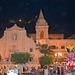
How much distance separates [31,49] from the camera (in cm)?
6209

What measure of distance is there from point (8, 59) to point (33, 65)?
8.50m

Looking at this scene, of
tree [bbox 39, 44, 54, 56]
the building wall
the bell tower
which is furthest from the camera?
the bell tower

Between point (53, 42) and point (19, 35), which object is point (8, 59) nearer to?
point (19, 35)

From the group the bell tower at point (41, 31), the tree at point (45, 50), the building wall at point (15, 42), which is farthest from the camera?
the bell tower at point (41, 31)

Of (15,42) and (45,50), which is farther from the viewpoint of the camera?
(15,42)

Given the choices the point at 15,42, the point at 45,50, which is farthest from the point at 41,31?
the point at 15,42

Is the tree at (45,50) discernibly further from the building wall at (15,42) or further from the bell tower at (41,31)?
the bell tower at (41,31)

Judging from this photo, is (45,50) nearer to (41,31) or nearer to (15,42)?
(41,31)

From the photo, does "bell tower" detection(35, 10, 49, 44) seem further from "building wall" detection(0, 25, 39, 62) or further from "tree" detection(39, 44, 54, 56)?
"tree" detection(39, 44, 54, 56)

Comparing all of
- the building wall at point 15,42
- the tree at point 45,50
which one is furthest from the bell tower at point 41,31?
the tree at point 45,50

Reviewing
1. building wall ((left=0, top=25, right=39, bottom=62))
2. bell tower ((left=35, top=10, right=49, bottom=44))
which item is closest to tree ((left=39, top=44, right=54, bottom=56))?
building wall ((left=0, top=25, right=39, bottom=62))

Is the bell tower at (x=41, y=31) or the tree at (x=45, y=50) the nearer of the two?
the tree at (x=45, y=50)

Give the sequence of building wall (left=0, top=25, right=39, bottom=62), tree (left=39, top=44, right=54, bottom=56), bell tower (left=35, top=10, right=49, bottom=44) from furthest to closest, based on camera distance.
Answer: bell tower (left=35, top=10, right=49, bottom=44)
building wall (left=0, top=25, right=39, bottom=62)
tree (left=39, top=44, right=54, bottom=56)

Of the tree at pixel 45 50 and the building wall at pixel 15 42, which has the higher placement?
the building wall at pixel 15 42
